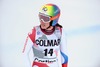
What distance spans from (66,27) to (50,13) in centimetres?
19

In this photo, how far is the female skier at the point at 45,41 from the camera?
1.65 metres

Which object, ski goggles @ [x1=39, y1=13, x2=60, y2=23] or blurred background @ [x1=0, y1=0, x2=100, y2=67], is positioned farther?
blurred background @ [x1=0, y1=0, x2=100, y2=67]

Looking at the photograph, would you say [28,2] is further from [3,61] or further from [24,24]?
[3,61]

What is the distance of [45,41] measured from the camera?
1.66 m

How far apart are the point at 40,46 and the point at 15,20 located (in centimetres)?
24

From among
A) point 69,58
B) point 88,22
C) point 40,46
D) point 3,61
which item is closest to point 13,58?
point 3,61

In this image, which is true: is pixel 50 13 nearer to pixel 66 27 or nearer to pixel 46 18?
pixel 46 18

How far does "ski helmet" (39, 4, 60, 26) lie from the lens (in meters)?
1.61

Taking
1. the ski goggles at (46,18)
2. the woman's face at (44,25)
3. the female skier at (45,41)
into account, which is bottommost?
the female skier at (45,41)

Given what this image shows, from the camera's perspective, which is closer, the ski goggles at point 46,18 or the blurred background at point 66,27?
the ski goggles at point 46,18

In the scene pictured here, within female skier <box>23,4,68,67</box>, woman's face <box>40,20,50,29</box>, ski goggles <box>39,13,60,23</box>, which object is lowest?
female skier <box>23,4,68,67</box>

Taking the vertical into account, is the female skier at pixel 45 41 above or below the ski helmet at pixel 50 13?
below

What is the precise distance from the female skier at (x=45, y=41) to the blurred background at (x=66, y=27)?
56mm

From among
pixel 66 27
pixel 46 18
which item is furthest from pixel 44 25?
pixel 66 27
